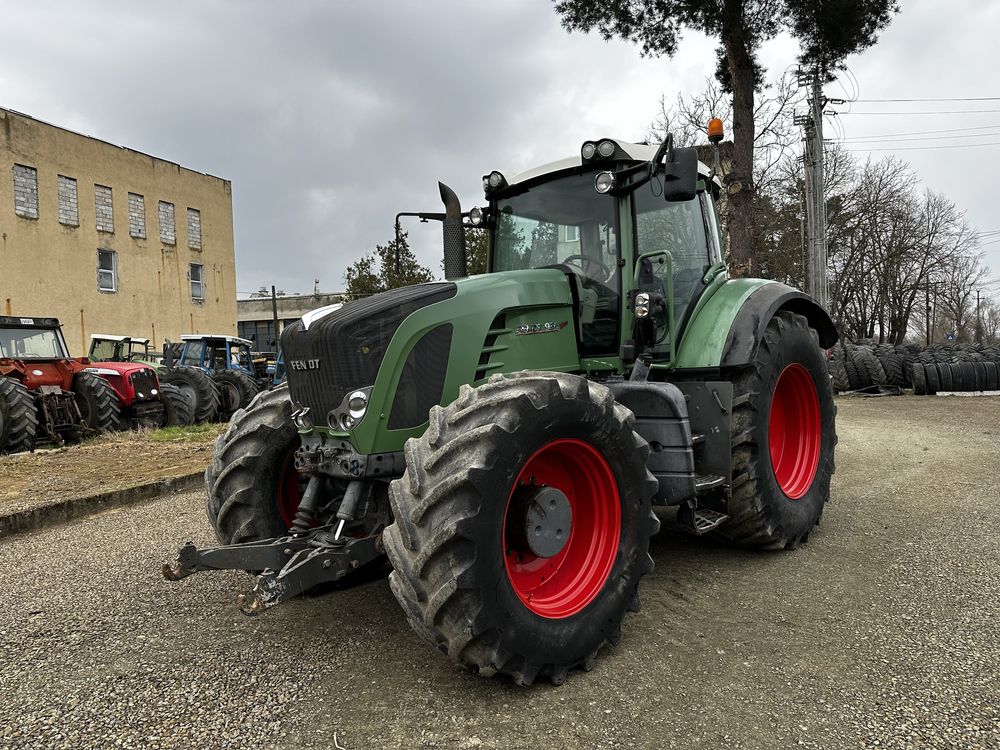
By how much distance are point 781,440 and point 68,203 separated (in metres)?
20.7

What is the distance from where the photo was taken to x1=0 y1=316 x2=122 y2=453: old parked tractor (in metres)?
10.0

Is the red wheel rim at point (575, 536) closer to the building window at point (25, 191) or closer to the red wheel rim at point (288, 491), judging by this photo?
the red wheel rim at point (288, 491)

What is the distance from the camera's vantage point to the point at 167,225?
22203 millimetres

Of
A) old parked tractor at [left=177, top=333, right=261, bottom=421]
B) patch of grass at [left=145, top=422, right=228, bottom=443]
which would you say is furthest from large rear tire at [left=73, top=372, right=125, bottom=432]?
old parked tractor at [left=177, top=333, right=261, bottom=421]

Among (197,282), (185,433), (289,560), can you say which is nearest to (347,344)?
(289,560)

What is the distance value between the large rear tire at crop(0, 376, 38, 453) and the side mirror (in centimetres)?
891

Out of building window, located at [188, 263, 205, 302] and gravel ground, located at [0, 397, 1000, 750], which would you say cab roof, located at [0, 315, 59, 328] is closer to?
gravel ground, located at [0, 397, 1000, 750]

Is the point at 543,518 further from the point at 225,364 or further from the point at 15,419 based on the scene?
the point at 225,364

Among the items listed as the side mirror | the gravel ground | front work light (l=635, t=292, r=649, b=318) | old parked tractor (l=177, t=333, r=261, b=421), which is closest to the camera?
the gravel ground

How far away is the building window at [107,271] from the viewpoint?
66.8 feet

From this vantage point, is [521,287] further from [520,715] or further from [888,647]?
[888,647]

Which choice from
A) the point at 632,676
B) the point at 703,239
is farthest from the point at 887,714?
the point at 703,239

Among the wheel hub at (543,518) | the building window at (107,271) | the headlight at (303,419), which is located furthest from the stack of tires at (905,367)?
the building window at (107,271)

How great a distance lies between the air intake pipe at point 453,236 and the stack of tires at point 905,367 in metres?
12.8
